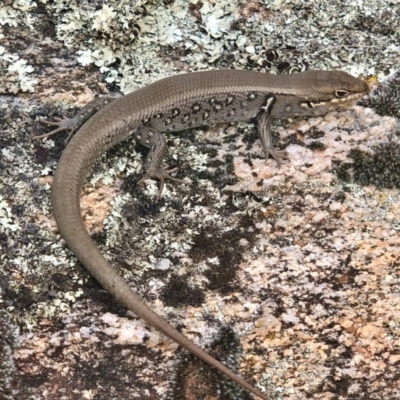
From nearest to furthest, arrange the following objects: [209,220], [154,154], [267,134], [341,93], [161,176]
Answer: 1. [209,220]
2. [161,176]
3. [154,154]
4. [267,134]
5. [341,93]

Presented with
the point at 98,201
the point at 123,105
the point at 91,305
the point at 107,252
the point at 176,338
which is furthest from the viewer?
the point at 123,105

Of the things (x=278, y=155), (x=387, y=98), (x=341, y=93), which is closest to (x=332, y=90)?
(x=341, y=93)

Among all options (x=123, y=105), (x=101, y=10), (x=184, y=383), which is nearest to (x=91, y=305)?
(x=184, y=383)

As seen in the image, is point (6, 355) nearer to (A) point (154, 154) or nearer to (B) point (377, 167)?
(A) point (154, 154)

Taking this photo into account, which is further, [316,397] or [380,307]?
[380,307]

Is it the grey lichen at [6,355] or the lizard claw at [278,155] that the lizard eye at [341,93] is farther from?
the grey lichen at [6,355]

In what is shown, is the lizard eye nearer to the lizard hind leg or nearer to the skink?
the skink

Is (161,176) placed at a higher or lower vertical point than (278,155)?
lower

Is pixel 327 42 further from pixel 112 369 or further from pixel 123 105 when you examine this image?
pixel 112 369
